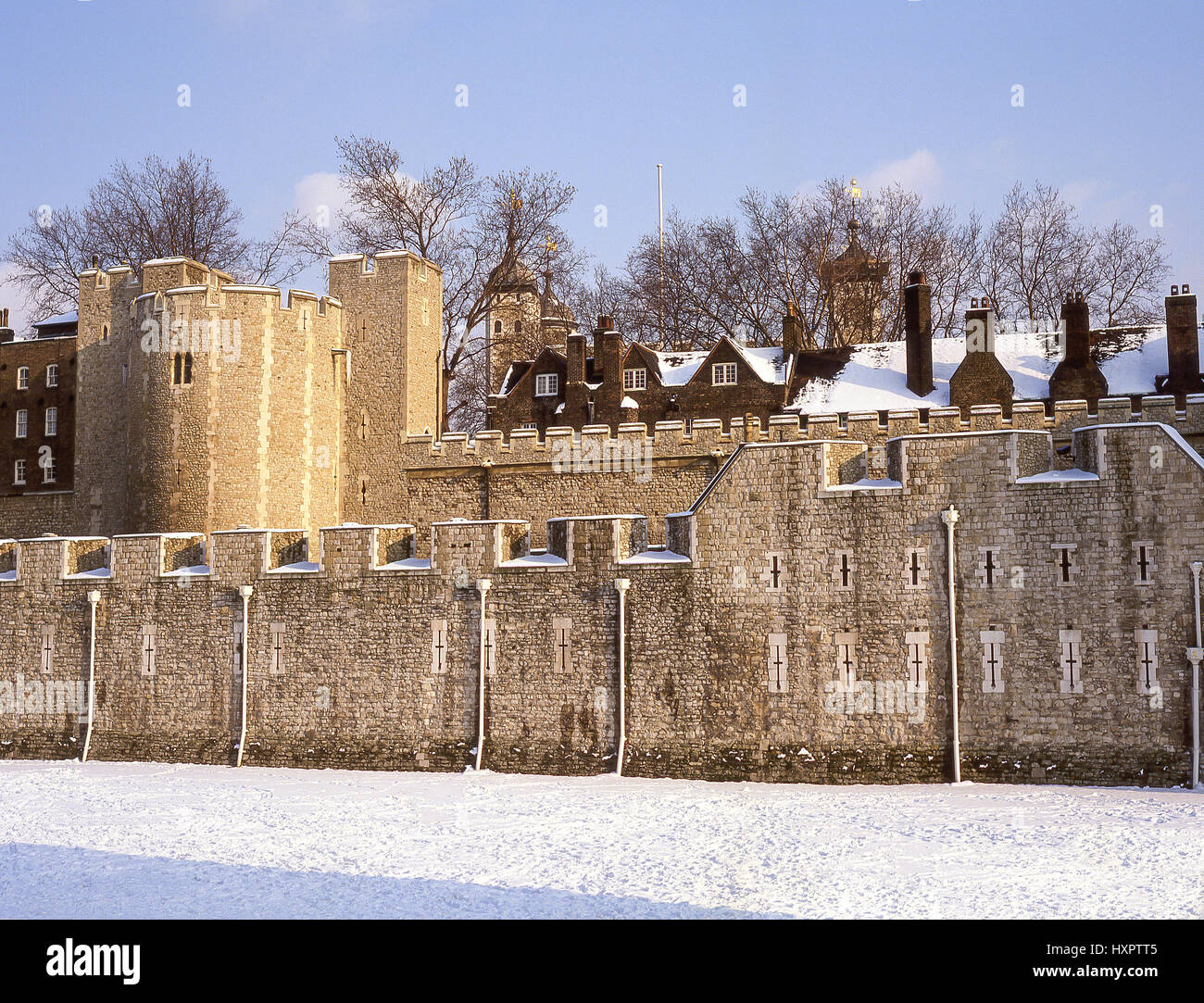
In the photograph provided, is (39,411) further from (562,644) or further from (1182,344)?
(1182,344)

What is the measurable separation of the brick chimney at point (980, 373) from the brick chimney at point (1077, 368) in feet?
3.33

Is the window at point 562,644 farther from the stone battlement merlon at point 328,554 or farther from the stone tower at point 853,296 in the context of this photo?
the stone tower at point 853,296

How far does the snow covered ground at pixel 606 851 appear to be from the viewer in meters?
11.6

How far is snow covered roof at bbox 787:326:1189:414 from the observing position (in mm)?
27453

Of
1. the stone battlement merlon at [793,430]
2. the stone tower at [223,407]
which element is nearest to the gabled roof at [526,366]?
the stone battlement merlon at [793,430]

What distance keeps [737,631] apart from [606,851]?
4963mm

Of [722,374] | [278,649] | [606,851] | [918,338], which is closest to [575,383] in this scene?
[722,374]

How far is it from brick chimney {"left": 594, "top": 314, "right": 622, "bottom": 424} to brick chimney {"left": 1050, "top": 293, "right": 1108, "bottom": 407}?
10239 mm

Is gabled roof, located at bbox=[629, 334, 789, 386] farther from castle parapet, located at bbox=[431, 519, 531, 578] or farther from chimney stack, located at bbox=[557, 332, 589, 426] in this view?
castle parapet, located at bbox=[431, 519, 531, 578]

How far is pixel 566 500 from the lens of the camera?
26.5 m

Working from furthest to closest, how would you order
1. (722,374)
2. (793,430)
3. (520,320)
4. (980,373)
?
(520,320) → (722,374) → (980,373) → (793,430)

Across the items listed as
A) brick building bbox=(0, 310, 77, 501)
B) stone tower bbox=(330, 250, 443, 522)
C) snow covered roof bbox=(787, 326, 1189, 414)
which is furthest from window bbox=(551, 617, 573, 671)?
brick building bbox=(0, 310, 77, 501)

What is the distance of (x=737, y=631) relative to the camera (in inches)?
699

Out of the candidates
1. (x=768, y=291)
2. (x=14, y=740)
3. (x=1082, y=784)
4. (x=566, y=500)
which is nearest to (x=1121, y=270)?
(x=768, y=291)
